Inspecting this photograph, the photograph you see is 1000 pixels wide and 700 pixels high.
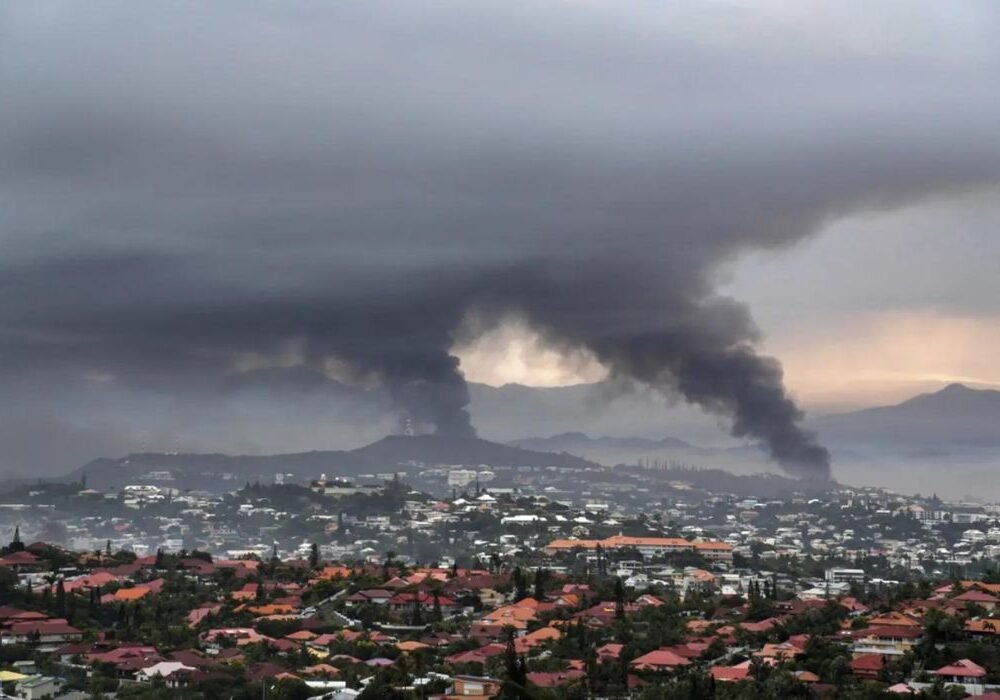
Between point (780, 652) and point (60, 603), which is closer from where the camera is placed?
point (780, 652)

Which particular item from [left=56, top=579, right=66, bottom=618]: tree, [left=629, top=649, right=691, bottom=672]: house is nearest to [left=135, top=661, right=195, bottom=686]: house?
[left=56, top=579, right=66, bottom=618]: tree

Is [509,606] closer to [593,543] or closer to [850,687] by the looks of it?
[850,687]

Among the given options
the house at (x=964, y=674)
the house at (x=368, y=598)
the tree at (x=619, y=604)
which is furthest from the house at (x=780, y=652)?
the house at (x=368, y=598)

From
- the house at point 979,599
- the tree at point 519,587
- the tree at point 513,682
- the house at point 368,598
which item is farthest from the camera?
the tree at point 519,587

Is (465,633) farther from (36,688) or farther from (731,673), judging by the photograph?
(36,688)

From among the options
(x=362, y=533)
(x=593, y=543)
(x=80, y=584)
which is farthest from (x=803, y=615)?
(x=362, y=533)

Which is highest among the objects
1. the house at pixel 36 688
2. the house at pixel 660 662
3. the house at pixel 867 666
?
the house at pixel 867 666

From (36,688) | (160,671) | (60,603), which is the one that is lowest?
(36,688)

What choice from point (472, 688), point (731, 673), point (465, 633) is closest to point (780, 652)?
point (731, 673)

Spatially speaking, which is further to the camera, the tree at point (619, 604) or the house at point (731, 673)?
the tree at point (619, 604)

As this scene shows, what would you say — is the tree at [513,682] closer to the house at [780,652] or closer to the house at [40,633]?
the house at [780,652]

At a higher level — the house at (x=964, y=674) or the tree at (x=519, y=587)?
the tree at (x=519, y=587)
